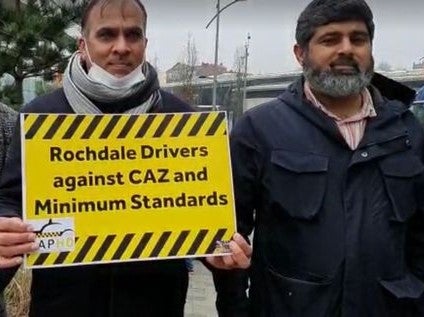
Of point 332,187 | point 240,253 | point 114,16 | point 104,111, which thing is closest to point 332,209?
point 332,187

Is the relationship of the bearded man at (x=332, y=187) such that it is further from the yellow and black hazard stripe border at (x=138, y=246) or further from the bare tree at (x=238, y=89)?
the bare tree at (x=238, y=89)

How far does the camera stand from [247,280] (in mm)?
2371

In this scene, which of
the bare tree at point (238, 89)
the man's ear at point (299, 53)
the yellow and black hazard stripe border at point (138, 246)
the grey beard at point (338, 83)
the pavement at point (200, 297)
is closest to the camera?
the yellow and black hazard stripe border at point (138, 246)

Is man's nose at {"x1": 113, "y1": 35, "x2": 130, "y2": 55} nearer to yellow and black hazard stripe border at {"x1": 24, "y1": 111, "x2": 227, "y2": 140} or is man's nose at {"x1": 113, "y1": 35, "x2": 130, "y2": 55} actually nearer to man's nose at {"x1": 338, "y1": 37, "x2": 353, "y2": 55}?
yellow and black hazard stripe border at {"x1": 24, "y1": 111, "x2": 227, "y2": 140}

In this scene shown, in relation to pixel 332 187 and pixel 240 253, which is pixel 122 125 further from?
pixel 332 187

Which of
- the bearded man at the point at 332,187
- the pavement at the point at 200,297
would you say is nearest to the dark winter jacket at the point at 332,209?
the bearded man at the point at 332,187

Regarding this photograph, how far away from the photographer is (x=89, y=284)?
7.06 ft

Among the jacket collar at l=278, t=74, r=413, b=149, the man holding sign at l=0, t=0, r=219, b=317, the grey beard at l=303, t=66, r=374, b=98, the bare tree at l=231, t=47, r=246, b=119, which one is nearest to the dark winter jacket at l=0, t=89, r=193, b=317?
the man holding sign at l=0, t=0, r=219, b=317

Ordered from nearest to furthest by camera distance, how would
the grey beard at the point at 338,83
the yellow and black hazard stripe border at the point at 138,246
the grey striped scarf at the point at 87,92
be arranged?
the yellow and black hazard stripe border at the point at 138,246
the grey striped scarf at the point at 87,92
the grey beard at the point at 338,83

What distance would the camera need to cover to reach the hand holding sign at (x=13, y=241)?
1.87 meters

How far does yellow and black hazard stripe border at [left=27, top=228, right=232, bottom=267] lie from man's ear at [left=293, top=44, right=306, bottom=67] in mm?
737

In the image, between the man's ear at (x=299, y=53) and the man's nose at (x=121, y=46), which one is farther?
the man's ear at (x=299, y=53)

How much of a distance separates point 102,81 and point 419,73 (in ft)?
154

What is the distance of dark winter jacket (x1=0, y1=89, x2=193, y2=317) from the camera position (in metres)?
2.14
